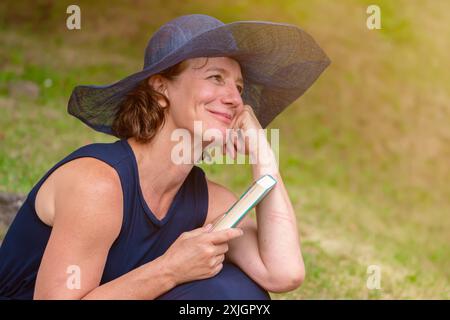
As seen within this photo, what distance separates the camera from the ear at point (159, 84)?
2934mm

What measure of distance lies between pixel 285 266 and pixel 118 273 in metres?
0.61

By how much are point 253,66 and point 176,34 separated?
399 millimetres

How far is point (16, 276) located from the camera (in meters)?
2.85

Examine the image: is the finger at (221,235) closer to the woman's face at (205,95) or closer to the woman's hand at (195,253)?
the woman's hand at (195,253)

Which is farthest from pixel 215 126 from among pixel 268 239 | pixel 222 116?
pixel 268 239

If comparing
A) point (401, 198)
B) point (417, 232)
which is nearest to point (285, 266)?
point (417, 232)

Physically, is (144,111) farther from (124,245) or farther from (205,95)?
(124,245)

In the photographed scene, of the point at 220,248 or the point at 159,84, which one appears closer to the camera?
the point at 220,248

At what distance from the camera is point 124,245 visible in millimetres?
2797

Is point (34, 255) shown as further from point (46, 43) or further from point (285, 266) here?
point (46, 43)

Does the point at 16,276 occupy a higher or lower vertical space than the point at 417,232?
higher

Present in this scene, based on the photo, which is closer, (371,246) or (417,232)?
(371,246)

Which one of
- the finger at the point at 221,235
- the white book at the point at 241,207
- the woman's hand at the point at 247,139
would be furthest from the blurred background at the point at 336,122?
the finger at the point at 221,235

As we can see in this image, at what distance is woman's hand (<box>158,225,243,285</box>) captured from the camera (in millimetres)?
2609
